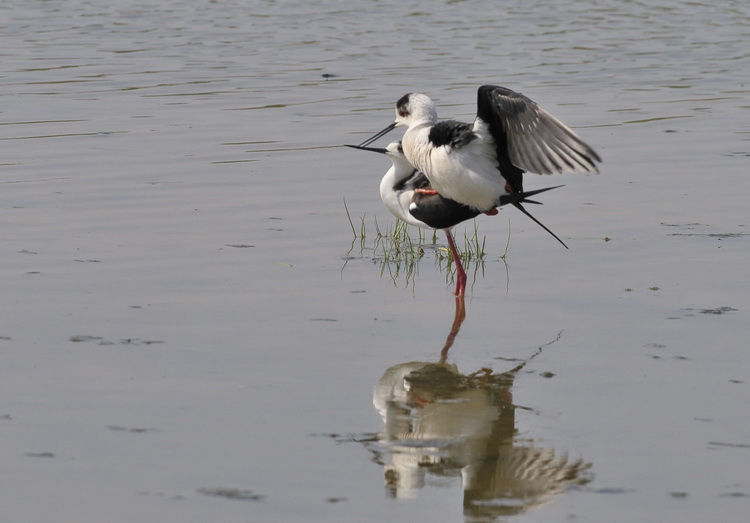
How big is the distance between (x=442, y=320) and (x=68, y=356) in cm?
193

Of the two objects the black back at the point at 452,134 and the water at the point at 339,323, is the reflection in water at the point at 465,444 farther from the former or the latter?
the black back at the point at 452,134

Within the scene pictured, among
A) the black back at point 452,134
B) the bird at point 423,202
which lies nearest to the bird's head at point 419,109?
the bird at point 423,202

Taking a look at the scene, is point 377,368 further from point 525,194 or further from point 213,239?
point 213,239

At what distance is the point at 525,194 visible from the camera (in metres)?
7.04

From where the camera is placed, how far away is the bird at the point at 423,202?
23.3 ft

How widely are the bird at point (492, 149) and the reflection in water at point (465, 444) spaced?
1385mm

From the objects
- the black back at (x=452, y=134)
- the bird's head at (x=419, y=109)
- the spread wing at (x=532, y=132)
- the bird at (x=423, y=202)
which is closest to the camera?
the spread wing at (x=532, y=132)

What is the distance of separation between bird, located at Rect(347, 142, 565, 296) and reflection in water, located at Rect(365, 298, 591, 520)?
1495 millimetres

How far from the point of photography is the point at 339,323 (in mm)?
6301

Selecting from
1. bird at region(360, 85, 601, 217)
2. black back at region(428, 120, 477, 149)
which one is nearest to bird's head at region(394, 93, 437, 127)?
bird at region(360, 85, 601, 217)

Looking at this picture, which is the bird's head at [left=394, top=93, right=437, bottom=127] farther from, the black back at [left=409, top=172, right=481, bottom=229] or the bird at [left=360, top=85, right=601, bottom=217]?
the black back at [left=409, top=172, right=481, bottom=229]

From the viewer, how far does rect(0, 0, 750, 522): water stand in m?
4.39

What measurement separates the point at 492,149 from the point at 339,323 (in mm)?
1348

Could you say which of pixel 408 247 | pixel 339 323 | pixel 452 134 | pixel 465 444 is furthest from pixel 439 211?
pixel 465 444
